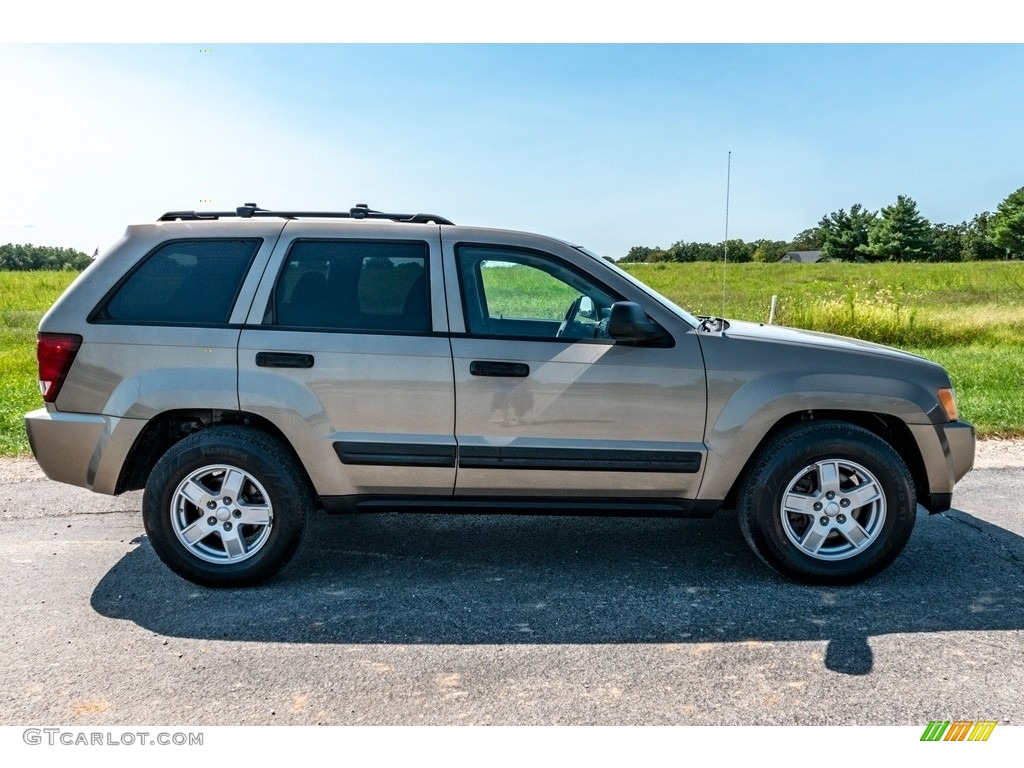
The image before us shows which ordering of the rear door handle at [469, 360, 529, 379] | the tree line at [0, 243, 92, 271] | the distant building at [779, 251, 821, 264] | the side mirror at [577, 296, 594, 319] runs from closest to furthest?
the rear door handle at [469, 360, 529, 379] < the side mirror at [577, 296, 594, 319] < the tree line at [0, 243, 92, 271] < the distant building at [779, 251, 821, 264]

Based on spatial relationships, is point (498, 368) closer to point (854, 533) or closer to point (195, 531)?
point (195, 531)

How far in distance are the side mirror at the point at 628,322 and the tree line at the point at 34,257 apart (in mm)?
43392

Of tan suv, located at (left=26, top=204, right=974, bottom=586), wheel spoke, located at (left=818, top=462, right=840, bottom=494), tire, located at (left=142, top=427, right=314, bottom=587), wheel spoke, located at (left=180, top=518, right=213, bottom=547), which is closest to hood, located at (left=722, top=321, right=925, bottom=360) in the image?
tan suv, located at (left=26, top=204, right=974, bottom=586)

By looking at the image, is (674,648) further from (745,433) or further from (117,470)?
(117,470)

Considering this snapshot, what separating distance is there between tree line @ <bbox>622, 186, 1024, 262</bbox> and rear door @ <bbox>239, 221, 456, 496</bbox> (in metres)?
86.3

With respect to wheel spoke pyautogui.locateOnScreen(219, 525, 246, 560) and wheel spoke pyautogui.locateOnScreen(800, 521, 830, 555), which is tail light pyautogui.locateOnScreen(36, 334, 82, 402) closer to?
wheel spoke pyautogui.locateOnScreen(219, 525, 246, 560)

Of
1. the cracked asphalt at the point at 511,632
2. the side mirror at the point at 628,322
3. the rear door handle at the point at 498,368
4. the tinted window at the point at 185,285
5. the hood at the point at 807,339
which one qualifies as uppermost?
the tinted window at the point at 185,285

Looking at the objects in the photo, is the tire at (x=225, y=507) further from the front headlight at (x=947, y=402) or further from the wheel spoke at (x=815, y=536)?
the front headlight at (x=947, y=402)

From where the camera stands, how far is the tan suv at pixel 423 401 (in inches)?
163

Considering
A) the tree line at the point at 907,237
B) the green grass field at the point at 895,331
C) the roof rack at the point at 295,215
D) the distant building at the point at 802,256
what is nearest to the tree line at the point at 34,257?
the green grass field at the point at 895,331

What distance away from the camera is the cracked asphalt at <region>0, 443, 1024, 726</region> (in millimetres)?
3049

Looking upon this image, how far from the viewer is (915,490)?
14.1 feet

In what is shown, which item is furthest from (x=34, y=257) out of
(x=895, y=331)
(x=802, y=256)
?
(x=802, y=256)

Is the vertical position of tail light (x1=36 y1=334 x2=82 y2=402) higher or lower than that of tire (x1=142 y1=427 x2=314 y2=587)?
higher
